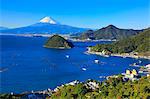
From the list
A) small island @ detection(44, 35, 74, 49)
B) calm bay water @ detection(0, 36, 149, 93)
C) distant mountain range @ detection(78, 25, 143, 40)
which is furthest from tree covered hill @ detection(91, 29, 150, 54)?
distant mountain range @ detection(78, 25, 143, 40)

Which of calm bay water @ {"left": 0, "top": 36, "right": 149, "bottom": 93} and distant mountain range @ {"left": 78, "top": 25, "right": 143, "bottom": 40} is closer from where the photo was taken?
calm bay water @ {"left": 0, "top": 36, "right": 149, "bottom": 93}

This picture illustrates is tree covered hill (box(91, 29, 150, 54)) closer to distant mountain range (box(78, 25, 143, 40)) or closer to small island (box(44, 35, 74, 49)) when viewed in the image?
small island (box(44, 35, 74, 49))

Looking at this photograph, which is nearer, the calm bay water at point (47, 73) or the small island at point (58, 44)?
the calm bay water at point (47, 73)

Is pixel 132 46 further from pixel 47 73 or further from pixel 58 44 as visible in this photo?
pixel 47 73

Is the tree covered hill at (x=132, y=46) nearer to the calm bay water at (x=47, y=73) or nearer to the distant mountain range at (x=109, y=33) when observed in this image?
the calm bay water at (x=47, y=73)

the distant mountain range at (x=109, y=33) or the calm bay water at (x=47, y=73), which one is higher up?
the distant mountain range at (x=109, y=33)

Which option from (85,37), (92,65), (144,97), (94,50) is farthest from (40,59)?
(85,37)

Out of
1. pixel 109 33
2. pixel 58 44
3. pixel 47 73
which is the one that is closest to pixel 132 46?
pixel 58 44

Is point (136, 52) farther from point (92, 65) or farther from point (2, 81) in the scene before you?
point (2, 81)

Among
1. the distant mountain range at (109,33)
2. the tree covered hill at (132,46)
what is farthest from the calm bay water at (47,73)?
the distant mountain range at (109,33)

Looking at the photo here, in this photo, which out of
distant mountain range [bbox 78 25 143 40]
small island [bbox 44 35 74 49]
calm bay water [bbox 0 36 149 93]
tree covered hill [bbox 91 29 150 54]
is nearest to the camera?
calm bay water [bbox 0 36 149 93]

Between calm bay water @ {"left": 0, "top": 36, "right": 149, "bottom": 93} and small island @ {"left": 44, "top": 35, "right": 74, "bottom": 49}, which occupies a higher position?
small island @ {"left": 44, "top": 35, "right": 74, "bottom": 49}
